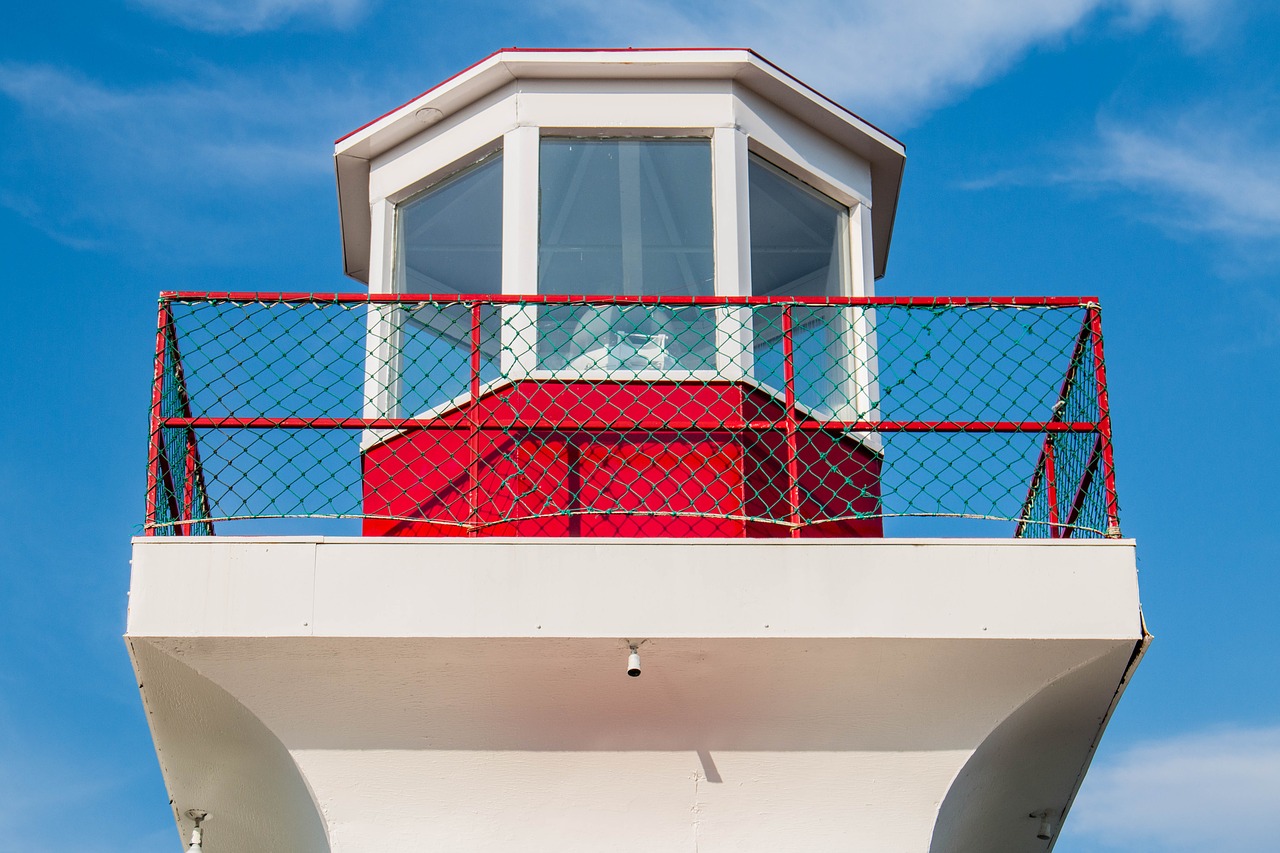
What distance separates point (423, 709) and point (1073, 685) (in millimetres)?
2663

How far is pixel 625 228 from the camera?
31.7 ft

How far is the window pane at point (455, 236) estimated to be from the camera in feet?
32.0

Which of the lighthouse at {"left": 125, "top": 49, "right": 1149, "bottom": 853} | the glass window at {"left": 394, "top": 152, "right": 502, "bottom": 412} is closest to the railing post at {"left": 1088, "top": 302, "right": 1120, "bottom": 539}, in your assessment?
the lighthouse at {"left": 125, "top": 49, "right": 1149, "bottom": 853}

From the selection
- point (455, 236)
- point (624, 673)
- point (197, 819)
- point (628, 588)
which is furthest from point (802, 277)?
point (197, 819)

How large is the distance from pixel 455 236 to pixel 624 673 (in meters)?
3.27

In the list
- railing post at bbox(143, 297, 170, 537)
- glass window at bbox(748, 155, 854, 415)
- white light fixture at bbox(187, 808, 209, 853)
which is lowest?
white light fixture at bbox(187, 808, 209, 853)

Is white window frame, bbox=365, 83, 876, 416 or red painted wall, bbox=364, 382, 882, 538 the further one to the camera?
white window frame, bbox=365, 83, 876, 416

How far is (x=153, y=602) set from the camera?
7398 mm

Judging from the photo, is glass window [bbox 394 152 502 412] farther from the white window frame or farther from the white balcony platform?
the white balcony platform

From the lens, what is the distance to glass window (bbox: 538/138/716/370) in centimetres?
927

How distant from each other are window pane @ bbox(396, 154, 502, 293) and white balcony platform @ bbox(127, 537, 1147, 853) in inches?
102

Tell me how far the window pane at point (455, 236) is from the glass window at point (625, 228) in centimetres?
33

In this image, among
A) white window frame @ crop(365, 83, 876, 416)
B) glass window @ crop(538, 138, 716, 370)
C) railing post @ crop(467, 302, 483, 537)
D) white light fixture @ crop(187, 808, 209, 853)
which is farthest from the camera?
glass window @ crop(538, 138, 716, 370)

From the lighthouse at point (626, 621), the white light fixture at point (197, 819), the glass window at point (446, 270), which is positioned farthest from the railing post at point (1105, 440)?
the white light fixture at point (197, 819)
